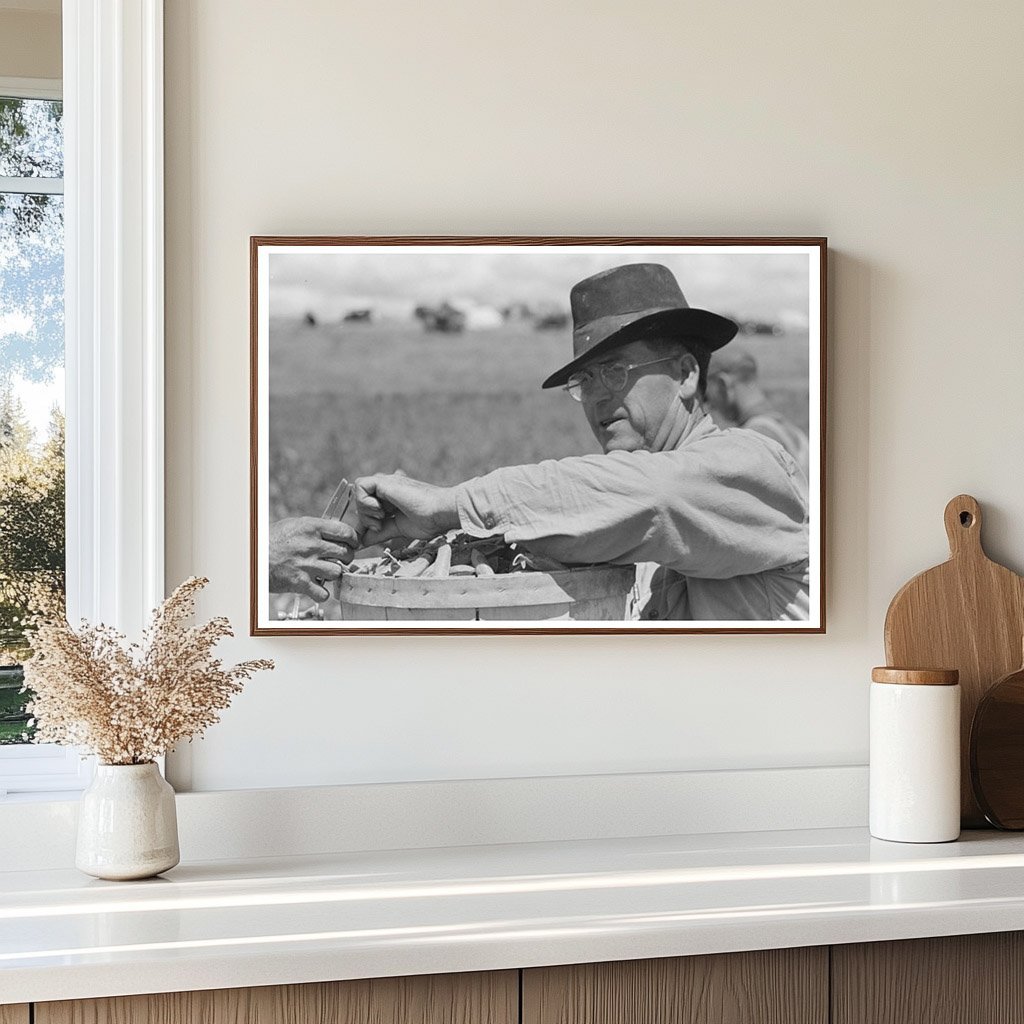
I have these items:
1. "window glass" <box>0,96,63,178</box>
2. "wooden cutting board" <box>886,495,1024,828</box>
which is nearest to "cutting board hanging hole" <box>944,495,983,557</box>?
"wooden cutting board" <box>886,495,1024,828</box>

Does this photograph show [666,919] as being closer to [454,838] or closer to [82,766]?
[454,838]

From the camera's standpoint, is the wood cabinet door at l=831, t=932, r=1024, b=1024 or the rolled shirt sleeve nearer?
the wood cabinet door at l=831, t=932, r=1024, b=1024

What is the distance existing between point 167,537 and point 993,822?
4.38 feet

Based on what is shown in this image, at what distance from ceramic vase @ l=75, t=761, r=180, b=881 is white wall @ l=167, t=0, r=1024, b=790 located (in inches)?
7.1

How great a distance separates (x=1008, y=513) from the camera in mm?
1816

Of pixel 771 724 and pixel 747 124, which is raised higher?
pixel 747 124

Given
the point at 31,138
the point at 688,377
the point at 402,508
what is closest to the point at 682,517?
the point at 688,377

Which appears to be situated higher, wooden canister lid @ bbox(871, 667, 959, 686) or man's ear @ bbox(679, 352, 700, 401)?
man's ear @ bbox(679, 352, 700, 401)

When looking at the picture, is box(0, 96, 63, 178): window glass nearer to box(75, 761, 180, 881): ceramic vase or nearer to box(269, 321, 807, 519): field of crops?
box(269, 321, 807, 519): field of crops

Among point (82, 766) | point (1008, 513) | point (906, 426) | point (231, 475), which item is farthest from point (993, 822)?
point (82, 766)

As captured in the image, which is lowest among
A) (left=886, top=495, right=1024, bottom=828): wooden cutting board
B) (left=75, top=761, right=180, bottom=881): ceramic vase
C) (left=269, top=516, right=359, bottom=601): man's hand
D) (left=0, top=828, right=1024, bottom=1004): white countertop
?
(left=0, top=828, right=1024, bottom=1004): white countertop

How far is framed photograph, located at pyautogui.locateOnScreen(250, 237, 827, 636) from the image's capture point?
1680 mm

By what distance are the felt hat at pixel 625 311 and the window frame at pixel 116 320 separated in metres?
0.61

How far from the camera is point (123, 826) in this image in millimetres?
1461
